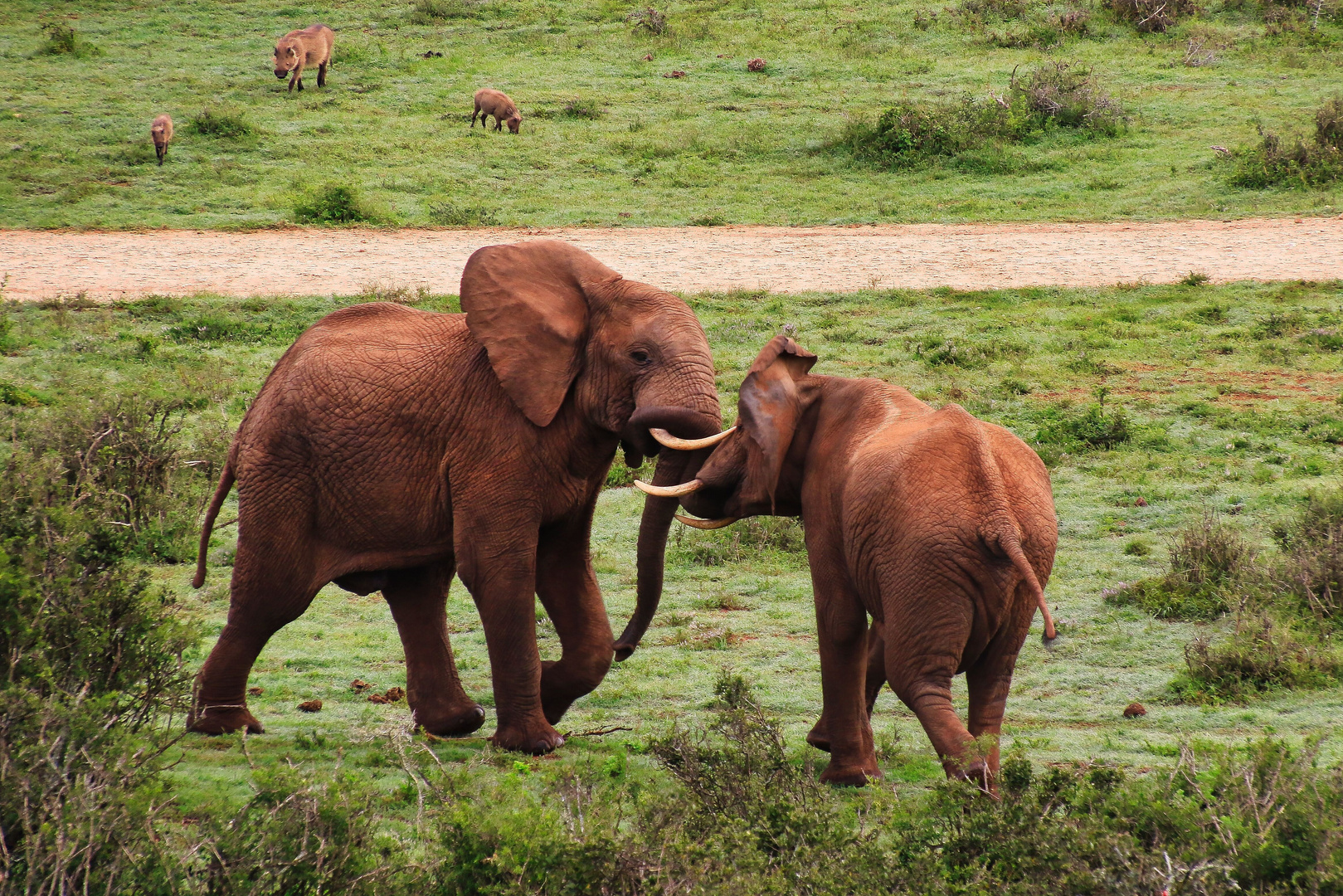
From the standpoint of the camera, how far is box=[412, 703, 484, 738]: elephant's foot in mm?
7809

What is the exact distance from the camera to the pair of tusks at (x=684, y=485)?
23.0 ft

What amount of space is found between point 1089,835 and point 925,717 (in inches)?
39.8

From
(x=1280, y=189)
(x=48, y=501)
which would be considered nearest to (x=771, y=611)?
(x=48, y=501)

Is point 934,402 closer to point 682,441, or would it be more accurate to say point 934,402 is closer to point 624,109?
point 682,441

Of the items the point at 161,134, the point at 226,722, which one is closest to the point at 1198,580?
the point at 226,722

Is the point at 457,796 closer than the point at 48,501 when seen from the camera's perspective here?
Yes

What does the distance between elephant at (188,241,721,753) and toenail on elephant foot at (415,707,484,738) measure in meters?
0.01

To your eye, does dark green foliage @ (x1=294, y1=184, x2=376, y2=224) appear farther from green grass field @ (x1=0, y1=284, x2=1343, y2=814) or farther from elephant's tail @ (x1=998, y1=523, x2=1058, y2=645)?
elephant's tail @ (x1=998, y1=523, x2=1058, y2=645)

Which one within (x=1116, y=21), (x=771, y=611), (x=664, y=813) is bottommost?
(x=771, y=611)

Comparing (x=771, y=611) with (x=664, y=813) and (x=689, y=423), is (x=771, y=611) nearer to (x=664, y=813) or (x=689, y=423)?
(x=689, y=423)

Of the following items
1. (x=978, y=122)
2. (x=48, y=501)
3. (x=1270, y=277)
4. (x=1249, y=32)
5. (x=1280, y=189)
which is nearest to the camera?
(x=48, y=501)

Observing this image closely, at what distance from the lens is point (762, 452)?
23.3 ft

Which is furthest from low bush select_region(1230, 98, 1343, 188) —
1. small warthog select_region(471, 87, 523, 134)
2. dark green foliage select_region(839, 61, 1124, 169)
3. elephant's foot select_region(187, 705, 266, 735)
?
elephant's foot select_region(187, 705, 266, 735)

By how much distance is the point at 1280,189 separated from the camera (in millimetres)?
20609
